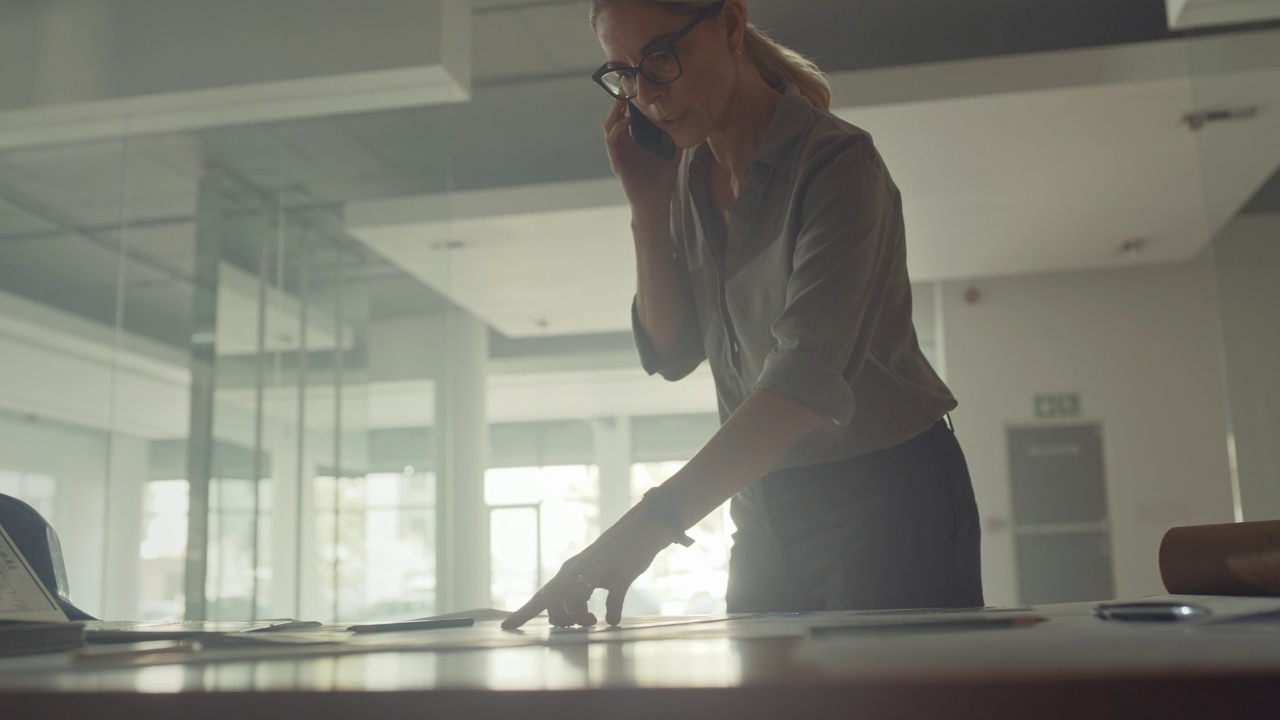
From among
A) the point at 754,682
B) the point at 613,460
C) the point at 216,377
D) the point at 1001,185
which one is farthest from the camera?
the point at 613,460

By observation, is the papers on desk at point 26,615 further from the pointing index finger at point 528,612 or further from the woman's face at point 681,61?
the woman's face at point 681,61

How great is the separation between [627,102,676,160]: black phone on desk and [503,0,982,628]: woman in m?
0.01

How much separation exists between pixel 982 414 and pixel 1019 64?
3.72 metres

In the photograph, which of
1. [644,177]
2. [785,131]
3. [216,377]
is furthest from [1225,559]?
[216,377]

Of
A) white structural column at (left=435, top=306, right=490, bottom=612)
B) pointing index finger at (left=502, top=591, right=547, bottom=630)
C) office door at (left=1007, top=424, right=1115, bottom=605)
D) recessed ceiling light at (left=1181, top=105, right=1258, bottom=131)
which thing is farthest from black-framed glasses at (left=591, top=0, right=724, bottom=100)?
office door at (left=1007, top=424, right=1115, bottom=605)

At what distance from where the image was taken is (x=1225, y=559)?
76 cm

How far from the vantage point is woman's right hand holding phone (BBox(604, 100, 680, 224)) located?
1374 millimetres

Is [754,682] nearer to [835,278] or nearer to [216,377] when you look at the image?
[835,278]

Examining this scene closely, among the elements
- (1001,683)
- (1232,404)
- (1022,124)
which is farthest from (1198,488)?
(1001,683)

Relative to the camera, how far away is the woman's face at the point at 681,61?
118 centimetres

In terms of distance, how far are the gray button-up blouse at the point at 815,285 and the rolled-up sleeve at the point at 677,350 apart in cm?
6

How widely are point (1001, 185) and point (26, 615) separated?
599 cm

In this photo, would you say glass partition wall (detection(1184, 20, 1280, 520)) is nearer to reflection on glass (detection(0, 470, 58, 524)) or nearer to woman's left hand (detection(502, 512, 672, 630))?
woman's left hand (detection(502, 512, 672, 630))

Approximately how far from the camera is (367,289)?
16.1 feet
